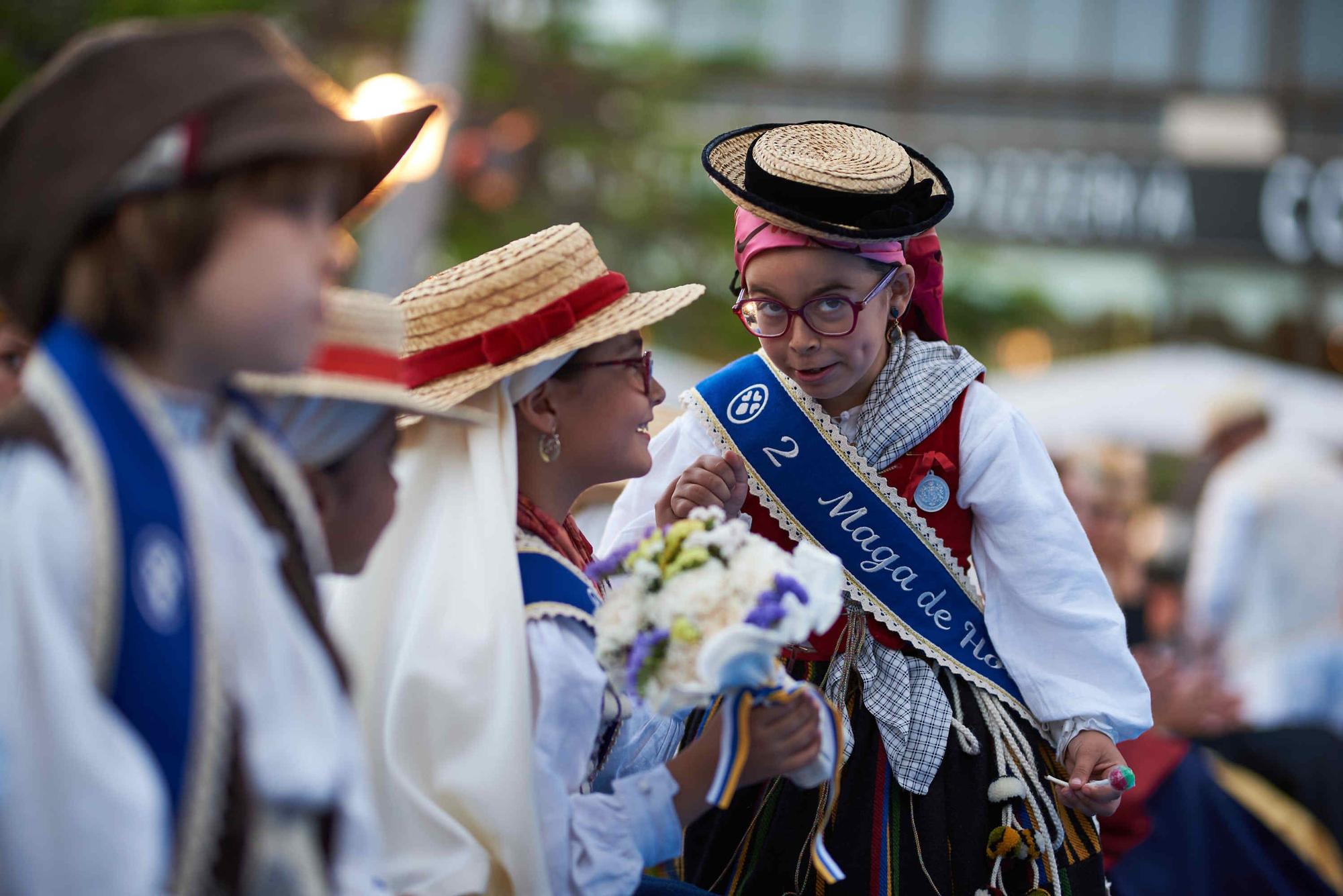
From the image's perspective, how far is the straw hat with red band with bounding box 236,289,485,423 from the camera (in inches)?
70.2

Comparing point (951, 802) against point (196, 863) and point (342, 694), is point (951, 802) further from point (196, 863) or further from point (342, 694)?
point (196, 863)

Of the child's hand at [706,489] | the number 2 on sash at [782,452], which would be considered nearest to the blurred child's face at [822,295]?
the number 2 on sash at [782,452]

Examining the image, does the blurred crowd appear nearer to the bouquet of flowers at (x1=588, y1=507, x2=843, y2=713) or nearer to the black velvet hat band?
the black velvet hat band

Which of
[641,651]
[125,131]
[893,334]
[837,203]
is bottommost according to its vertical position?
[893,334]

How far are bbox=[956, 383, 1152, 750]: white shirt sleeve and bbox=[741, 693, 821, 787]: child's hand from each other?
704 millimetres

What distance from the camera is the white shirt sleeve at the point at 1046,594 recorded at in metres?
2.66

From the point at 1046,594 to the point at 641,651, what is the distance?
1.04 metres

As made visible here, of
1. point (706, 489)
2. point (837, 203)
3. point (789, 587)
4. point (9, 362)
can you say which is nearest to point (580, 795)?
point (789, 587)

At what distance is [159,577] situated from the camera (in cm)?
139

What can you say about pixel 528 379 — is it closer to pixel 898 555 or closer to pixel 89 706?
pixel 898 555

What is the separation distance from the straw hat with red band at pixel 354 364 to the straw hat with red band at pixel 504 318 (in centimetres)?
38

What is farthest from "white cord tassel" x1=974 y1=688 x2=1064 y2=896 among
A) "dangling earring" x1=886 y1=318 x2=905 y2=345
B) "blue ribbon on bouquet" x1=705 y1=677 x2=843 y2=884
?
"dangling earring" x1=886 y1=318 x2=905 y2=345

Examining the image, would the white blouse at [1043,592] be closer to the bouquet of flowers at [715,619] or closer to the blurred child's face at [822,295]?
the blurred child's face at [822,295]

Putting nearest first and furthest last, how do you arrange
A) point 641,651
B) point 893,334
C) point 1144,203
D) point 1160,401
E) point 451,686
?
1. point 641,651
2. point 451,686
3. point 893,334
4. point 1160,401
5. point 1144,203
